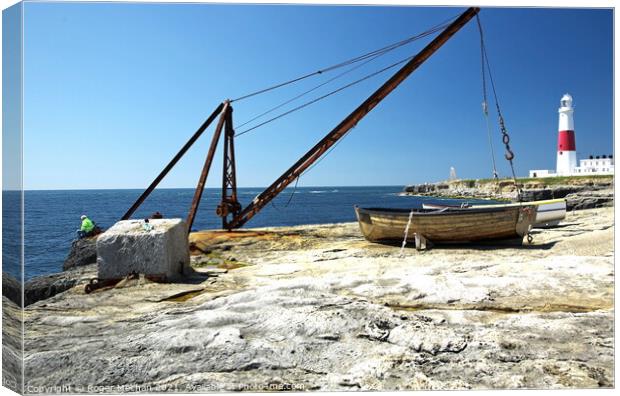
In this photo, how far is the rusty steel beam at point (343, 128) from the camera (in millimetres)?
11234

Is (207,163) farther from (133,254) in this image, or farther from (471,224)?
(471,224)

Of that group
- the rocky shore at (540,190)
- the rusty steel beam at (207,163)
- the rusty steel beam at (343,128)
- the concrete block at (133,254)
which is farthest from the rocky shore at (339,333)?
the rocky shore at (540,190)

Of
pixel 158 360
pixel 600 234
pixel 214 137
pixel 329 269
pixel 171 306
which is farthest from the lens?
pixel 214 137

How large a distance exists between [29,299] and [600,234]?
1352 centimetres

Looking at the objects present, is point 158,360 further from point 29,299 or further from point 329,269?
point 29,299

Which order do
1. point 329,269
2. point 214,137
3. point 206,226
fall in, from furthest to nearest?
point 206,226, point 214,137, point 329,269

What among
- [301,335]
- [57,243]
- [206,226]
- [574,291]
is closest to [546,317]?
[574,291]

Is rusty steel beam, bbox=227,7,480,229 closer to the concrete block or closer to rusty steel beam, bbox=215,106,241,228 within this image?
rusty steel beam, bbox=215,106,241,228

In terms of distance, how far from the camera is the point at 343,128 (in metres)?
13.2

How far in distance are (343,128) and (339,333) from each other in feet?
33.0

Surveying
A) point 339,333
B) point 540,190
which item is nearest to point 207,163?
point 339,333

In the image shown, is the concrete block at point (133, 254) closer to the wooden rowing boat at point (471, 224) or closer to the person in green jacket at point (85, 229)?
the wooden rowing boat at point (471, 224)

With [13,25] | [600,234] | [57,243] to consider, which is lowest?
[57,243]

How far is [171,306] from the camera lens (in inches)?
205
